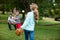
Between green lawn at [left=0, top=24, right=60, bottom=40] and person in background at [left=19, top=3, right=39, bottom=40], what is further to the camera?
green lawn at [left=0, top=24, right=60, bottom=40]

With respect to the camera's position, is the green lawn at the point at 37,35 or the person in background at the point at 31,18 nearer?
the person in background at the point at 31,18

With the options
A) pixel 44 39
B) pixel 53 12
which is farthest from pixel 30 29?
pixel 53 12

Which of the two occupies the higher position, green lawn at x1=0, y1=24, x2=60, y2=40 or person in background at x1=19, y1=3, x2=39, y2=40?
person in background at x1=19, y1=3, x2=39, y2=40

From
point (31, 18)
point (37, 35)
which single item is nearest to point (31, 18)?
point (31, 18)

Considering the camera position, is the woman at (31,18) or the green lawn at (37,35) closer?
the woman at (31,18)

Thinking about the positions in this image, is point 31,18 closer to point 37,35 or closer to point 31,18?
point 31,18

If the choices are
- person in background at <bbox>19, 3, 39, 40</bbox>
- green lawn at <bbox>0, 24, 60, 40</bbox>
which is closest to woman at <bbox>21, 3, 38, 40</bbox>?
person in background at <bbox>19, 3, 39, 40</bbox>

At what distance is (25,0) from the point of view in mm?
29781

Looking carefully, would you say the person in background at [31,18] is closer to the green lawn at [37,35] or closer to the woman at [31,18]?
the woman at [31,18]

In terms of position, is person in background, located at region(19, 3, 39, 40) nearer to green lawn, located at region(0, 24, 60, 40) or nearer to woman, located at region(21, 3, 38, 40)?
woman, located at region(21, 3, 38, 40)

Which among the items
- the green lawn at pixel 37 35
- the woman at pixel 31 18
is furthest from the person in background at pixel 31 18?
the green lawn at pixel 37 35

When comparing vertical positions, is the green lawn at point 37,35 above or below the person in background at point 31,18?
below

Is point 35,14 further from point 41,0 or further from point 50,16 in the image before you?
point 50,16

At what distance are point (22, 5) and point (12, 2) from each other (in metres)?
1.34
